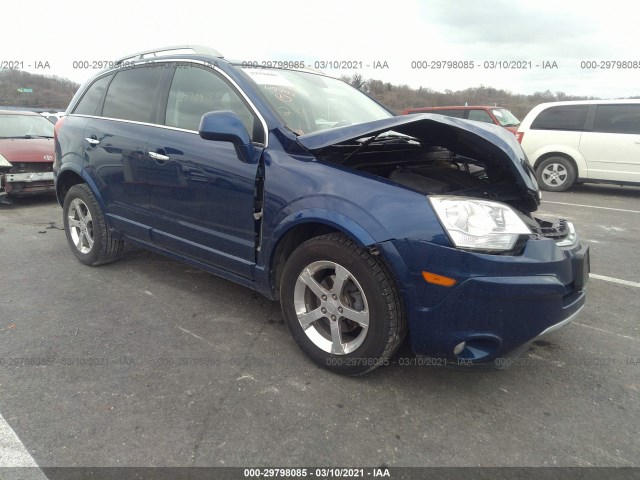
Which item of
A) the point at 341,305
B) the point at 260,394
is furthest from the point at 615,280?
the point at 260,394

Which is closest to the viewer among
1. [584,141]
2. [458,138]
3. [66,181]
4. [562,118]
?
[458,138]

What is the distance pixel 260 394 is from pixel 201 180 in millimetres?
1430

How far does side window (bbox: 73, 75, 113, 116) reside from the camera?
4.09m

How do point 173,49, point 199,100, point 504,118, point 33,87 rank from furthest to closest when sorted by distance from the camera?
1. point 33,87
2. point 504,118
3. point 173,49
4. point 199,100

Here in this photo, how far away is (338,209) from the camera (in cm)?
233

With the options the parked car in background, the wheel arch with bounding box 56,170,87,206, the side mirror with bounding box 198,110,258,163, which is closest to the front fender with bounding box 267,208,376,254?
the side mirror with bounding box 198,110,258,163

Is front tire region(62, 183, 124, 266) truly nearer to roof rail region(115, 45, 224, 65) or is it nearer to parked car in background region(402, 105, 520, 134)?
roof rail region(115, 45, 224, 65)

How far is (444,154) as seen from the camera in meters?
3.05

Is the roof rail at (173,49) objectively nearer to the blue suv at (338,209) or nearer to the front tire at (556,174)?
the blue suv at (338,209)

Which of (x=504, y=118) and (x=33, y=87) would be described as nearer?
(x=504, y=118)

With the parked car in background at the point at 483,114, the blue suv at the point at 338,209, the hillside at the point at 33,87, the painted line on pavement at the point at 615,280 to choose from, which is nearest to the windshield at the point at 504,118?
the parked car in background at the point at 483,114

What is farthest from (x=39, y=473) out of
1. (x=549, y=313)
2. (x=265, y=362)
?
(x=549, y=313)

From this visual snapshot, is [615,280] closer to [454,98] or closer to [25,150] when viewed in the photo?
[25,150]

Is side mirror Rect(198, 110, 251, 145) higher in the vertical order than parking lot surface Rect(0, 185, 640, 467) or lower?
higher
